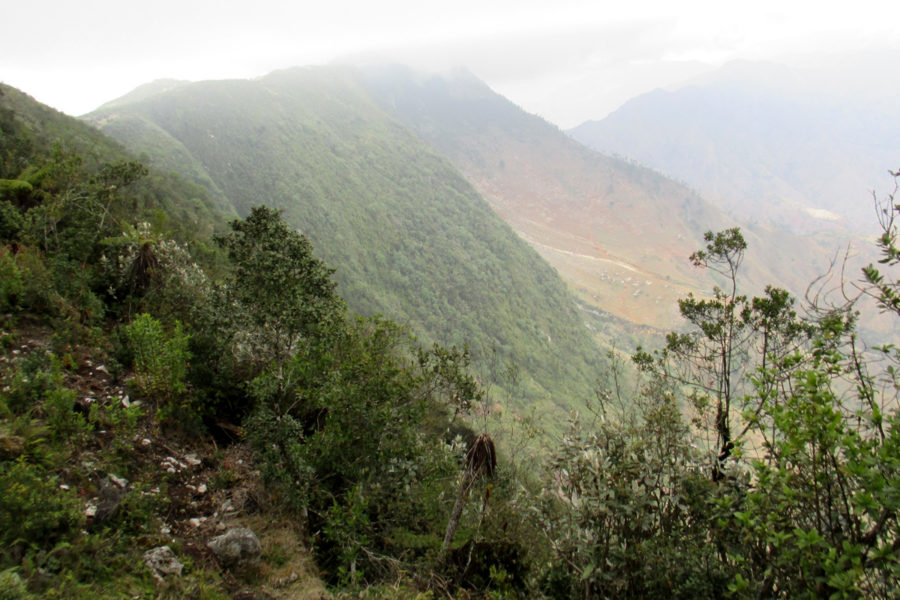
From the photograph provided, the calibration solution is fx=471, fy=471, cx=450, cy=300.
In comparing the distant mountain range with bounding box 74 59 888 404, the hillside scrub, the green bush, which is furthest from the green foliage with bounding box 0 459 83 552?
the distant mountain range with bounding box 74 59 888 404

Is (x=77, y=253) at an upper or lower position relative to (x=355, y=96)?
lower

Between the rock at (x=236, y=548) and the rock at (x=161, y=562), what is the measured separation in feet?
1.39

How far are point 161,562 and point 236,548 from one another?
0.66 meters

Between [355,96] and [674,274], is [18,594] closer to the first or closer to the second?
[674,274]

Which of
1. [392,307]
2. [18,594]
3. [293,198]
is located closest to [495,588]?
[18,594]

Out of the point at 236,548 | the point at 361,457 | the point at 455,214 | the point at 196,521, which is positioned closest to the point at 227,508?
the point at 196,521

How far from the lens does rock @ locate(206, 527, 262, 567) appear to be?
4270mm

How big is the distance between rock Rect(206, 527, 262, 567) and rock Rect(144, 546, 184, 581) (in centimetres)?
42

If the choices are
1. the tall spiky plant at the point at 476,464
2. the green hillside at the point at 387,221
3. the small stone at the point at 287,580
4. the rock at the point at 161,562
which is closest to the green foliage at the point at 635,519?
the tall spiky plant at the point at 476,464

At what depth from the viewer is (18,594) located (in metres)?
2.76

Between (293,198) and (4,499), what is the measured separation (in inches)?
1879

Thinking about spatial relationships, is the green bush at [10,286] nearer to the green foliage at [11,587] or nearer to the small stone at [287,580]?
the green foliage at [11,587]

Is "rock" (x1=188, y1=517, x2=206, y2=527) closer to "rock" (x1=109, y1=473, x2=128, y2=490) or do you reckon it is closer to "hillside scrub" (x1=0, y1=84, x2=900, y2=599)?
"hillside scrub" (x1=0, y1=84, x2=900, y2=599)

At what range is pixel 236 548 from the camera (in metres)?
4.32
